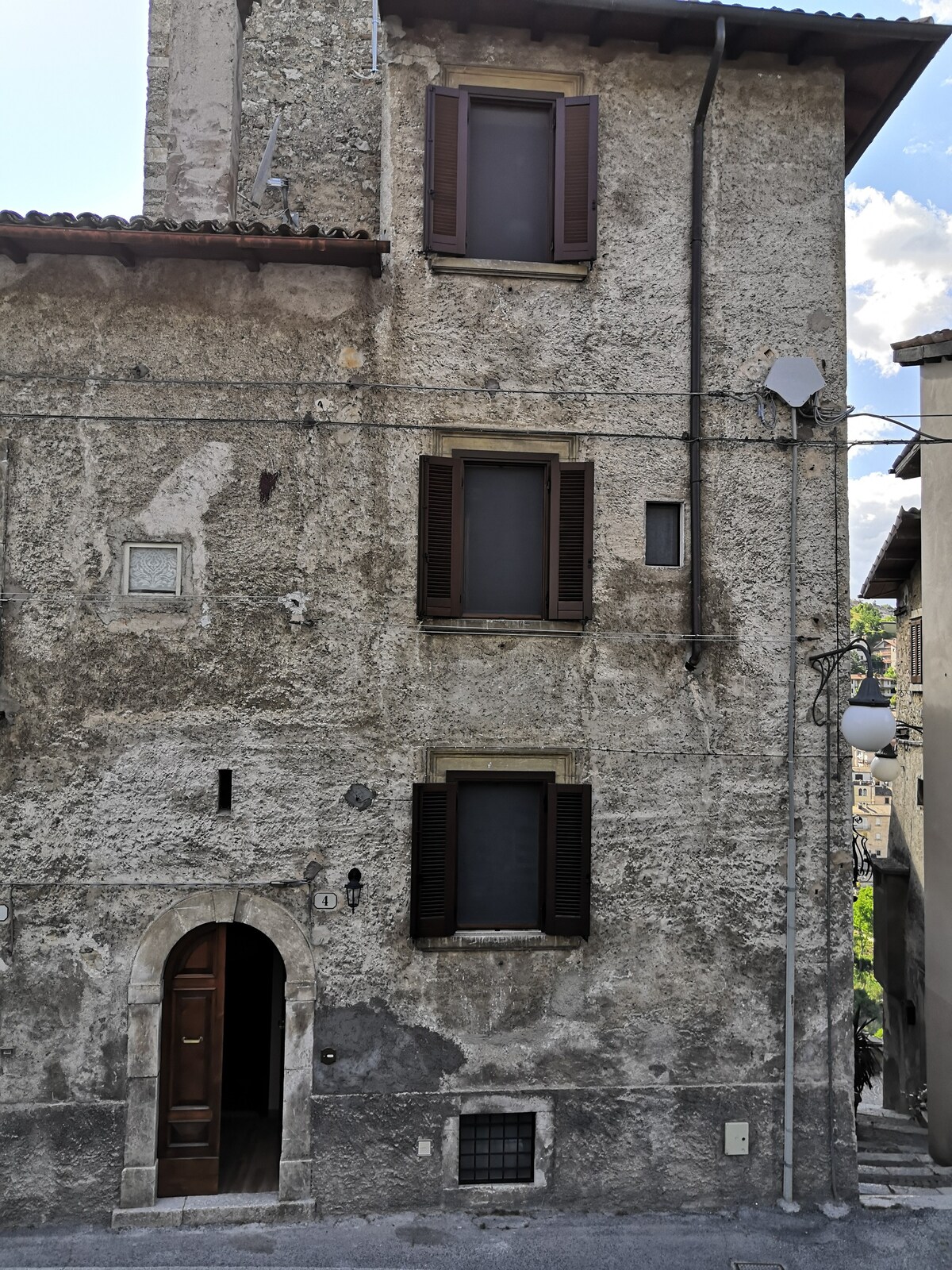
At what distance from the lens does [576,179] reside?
7.93 meters

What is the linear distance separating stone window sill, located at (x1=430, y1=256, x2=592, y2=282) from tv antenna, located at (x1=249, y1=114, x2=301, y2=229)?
2841 mm

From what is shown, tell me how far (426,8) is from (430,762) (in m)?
6.79

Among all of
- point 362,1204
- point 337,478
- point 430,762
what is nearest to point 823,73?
point 337,478

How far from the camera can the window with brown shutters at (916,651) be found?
13586 millimetres

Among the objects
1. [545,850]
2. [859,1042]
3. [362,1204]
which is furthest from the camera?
[859,1042]

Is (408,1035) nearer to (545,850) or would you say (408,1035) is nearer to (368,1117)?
(368,1117)

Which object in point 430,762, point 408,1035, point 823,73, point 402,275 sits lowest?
point 408,1035

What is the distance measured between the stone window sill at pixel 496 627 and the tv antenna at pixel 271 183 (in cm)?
523

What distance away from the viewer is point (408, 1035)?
7457 mm

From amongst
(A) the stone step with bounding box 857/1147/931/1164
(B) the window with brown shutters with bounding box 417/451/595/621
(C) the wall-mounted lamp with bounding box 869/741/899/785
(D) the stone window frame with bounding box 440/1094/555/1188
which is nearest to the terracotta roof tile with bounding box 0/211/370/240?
(B) the window with brown shutters with bounding box 417/451/595/621

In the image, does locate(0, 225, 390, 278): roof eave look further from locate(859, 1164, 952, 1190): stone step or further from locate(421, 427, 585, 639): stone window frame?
locate(859, 1164, 952, 1190): stone step

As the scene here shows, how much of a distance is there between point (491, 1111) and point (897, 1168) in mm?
4345

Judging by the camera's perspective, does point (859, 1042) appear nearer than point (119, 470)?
No

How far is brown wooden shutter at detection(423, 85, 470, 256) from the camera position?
778cm
